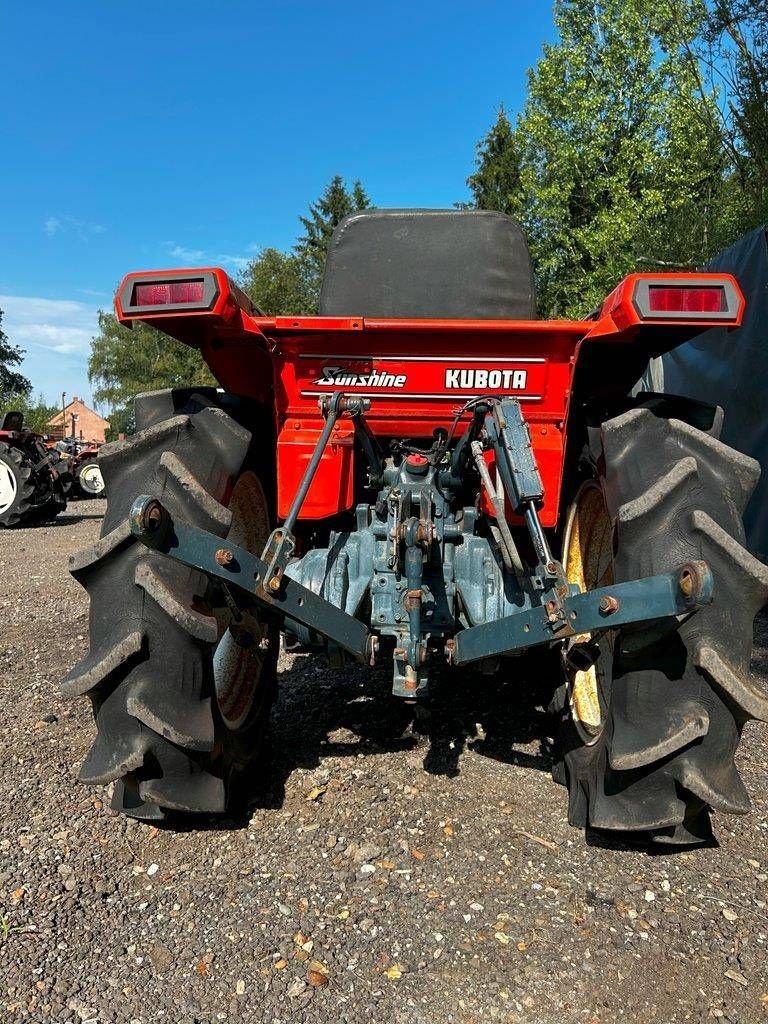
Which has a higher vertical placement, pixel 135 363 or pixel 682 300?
pixel 135 363

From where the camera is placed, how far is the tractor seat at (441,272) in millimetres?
3551

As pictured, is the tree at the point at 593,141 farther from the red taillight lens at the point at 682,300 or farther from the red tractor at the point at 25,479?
the red taillight lens at the point at 682,300

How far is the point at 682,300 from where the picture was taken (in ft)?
6.89

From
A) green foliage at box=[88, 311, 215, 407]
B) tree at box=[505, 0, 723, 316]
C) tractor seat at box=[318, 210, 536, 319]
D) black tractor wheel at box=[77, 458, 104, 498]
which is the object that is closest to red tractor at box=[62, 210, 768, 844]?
tractor seat at box=[318, 210, 536, 319]

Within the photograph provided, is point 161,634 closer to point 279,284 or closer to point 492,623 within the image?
point 492,623

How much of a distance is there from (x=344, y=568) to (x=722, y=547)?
125 cm

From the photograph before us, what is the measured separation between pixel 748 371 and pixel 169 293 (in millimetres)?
5097

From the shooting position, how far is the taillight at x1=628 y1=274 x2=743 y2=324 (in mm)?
2086

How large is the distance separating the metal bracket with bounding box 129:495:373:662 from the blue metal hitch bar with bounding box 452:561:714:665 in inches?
19.2

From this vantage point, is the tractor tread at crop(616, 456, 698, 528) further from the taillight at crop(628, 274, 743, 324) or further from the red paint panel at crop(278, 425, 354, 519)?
the red paint panel at crop(278, 425, 354, 519)

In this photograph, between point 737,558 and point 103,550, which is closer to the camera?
point 737,558

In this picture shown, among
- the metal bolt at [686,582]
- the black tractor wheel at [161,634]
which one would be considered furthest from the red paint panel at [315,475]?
the metal bolt at [686,582]

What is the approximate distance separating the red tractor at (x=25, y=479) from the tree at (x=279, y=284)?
75.5 feet

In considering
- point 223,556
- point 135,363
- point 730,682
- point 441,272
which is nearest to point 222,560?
point 223,556
